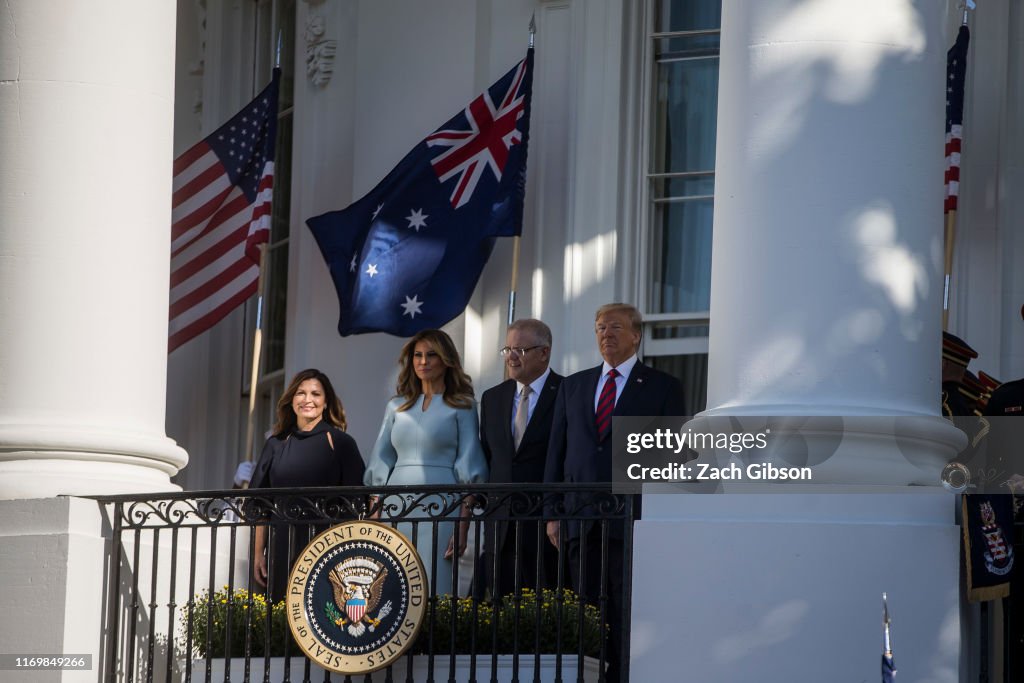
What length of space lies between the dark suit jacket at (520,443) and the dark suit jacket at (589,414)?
33cm

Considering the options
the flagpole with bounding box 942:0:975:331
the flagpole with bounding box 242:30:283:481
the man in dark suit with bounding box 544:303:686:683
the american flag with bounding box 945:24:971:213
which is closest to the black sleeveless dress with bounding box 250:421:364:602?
the man in dark suit with bounding box 544:303:686:683

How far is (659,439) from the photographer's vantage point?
9.41m

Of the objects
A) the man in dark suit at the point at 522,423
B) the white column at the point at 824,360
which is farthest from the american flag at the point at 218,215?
the white column at the point at 824,360

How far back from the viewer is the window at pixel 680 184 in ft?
45.4

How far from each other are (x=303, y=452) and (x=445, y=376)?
3.10ft

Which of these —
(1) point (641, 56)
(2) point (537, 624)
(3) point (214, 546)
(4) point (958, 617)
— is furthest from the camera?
(1) point (641, 56)

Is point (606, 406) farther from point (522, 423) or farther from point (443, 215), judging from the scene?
point (443, 215)

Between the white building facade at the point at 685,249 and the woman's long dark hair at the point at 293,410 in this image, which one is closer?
the white building facade at the point at 685,249

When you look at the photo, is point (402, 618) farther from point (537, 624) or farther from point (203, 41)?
point (203, 41)

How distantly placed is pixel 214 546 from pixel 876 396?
3419 mm

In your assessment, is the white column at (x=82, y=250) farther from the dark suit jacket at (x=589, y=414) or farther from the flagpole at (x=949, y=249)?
the flagpole at (x=949, y=249)

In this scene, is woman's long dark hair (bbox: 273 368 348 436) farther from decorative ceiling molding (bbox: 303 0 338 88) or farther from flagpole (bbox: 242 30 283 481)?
decorative ceiling molding (bbox: 303 0 338 88)

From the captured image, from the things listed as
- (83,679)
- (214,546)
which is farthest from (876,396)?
(83,679)

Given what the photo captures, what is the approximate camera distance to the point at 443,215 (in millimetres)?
13789
